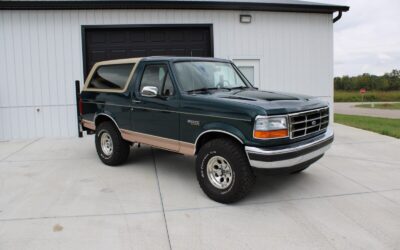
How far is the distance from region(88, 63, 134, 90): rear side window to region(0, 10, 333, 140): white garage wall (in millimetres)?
3441

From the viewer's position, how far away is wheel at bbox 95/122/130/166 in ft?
20.1

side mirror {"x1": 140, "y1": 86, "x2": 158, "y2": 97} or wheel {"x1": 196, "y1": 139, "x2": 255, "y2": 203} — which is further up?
side mirror {"x1": 140, "y1": 86, "x2": 158, "y2": 97}

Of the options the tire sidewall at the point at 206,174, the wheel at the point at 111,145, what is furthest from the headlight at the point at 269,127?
the wheel at the point at 111,145

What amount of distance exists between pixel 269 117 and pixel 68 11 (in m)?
7.81

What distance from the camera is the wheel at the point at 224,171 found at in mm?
4164

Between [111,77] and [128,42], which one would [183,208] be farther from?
[128,42]

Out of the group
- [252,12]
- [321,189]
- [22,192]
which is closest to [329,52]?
[252,12]

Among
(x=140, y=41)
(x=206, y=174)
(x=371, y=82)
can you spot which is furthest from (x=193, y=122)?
(x=371, y=82)

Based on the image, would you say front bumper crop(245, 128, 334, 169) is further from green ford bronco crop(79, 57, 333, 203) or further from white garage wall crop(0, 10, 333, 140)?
white garage wall crop(0, 10, 333, 140)

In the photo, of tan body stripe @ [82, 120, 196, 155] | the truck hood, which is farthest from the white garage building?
the truck hood

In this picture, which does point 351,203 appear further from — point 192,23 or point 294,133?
point 192,23

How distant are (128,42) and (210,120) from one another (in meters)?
6.38

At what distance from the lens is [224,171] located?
174 inches

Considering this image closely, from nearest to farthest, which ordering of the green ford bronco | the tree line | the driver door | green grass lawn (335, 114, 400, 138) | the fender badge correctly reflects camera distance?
the green ford bronco
the fender badge
the driver door
green grass lawn (335, 114, 400, 138)
the tree line
